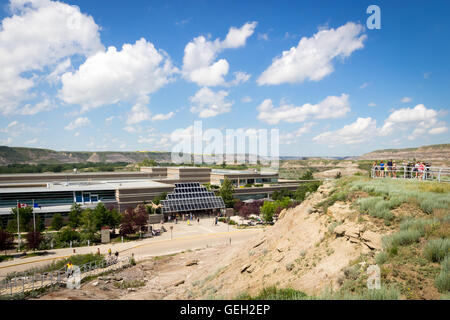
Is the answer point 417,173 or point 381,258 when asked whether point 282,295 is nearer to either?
point 381,258

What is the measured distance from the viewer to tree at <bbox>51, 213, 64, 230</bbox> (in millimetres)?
41956

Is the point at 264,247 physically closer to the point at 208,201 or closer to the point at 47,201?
the point at 208,201

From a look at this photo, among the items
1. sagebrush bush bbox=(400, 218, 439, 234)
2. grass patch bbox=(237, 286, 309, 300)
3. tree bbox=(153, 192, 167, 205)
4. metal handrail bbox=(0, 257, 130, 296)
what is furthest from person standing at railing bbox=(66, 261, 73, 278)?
tree bbox=(153, 192, 167, 205)

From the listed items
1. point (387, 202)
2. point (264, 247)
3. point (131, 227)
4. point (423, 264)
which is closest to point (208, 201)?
point (131, 227)

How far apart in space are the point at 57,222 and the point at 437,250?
48.7 meters

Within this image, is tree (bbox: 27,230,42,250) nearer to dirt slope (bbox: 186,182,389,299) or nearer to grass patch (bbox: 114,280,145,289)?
grass patch (bbox: 114,280,145,289)

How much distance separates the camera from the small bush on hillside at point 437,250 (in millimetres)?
8367

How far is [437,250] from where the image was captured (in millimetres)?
8500

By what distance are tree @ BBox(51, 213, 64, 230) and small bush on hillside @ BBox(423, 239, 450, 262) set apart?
4840cm

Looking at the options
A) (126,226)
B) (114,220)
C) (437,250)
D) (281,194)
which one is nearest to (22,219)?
(114,220)

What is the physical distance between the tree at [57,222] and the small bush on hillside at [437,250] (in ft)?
159

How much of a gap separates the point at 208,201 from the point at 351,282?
163ft

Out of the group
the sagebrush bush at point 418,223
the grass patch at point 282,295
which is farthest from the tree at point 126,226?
Result: the sagebrush bush at point 418,223
